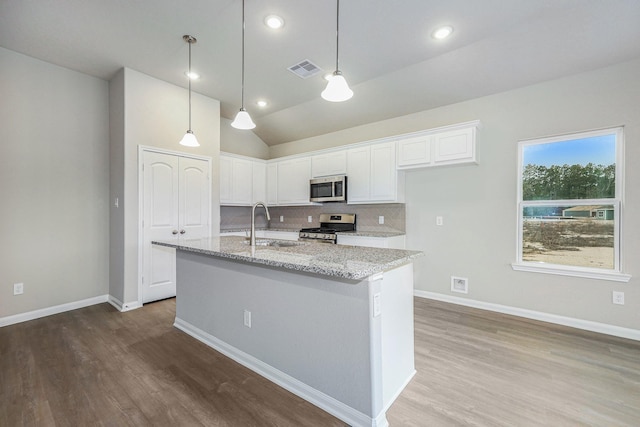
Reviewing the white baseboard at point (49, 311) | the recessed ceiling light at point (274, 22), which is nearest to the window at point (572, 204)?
the recessed ceiling light at point (274, 22)

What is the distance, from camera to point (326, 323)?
1.77m

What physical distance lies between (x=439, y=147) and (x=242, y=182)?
342 cm

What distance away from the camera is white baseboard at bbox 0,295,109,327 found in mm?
3130

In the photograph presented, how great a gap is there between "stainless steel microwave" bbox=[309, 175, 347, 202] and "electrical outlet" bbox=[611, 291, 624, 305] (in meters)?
3.26

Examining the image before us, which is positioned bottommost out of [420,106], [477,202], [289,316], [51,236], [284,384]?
[284,384]

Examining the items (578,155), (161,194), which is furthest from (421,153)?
(161,194)

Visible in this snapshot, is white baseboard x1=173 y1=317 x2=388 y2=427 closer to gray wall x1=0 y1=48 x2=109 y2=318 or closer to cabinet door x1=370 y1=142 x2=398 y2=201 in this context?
gray wall x1=0 y1=48 x2=109 y2=318

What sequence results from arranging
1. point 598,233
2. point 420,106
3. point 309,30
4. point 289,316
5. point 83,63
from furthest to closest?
point 420,106 < point 83,63 < point 598,233 < point 309,30 < point 289,316

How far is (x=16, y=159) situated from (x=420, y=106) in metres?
5.02

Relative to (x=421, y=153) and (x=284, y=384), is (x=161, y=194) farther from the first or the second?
(x=421, y=153)

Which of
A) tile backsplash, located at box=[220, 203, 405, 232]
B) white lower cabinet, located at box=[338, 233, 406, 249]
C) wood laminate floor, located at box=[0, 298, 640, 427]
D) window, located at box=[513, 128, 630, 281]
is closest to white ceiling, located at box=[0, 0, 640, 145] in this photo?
window, located at box=[513, 128, 630, 281]

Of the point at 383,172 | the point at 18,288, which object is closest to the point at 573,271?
the point at 383,172

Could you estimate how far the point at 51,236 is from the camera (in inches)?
136

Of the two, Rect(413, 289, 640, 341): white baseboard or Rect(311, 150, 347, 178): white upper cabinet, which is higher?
Rect(311, 150, 347, 178): white upper cabinet
